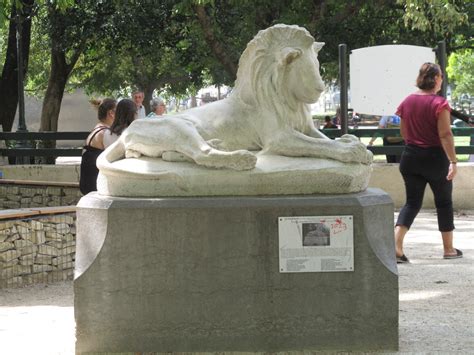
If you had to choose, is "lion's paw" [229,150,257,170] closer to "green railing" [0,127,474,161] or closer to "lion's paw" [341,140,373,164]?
"lion's paw" [341,140,373,164]

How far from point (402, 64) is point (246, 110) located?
25.5 feet

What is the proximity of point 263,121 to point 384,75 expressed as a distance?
7.84 metres

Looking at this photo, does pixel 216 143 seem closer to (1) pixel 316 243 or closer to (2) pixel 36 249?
(1) pixel 316 243

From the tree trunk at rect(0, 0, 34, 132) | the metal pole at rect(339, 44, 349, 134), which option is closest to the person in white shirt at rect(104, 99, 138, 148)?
the metal pole at rect(339, 44, 349, 134)

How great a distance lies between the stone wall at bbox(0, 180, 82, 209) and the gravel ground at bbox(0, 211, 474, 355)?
3.72 m

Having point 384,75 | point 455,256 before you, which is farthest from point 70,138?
point 455,256

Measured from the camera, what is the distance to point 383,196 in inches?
227

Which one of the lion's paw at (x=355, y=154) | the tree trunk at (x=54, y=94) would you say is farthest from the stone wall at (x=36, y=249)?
the tree trunk at (x=54, y=94)

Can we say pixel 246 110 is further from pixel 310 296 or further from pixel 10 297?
pixel 10 297

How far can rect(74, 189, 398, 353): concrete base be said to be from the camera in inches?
221

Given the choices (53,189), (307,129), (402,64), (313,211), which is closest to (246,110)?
(307,129)

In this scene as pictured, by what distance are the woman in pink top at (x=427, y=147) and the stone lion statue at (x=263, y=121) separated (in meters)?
2.66

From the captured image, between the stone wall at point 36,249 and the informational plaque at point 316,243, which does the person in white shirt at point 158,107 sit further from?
the informational plaque at point 316,243

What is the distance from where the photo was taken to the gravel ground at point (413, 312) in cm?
602
